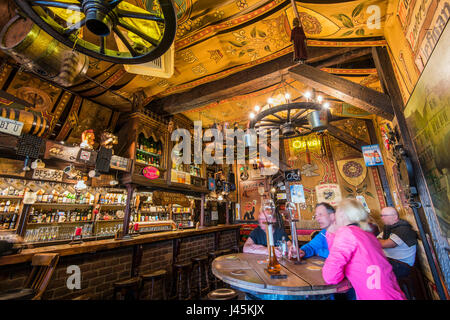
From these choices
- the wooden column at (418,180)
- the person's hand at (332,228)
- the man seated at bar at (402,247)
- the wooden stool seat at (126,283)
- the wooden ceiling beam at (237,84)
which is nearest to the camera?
the wooden column at (418,180)

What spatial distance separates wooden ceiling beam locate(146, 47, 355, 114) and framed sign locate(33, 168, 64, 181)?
2810mm

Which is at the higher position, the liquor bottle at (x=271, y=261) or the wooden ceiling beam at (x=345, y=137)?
the wooden ceiling beam at (x=345, y=137)

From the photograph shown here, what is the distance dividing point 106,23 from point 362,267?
2634 millimetres

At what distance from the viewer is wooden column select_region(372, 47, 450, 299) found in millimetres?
2284

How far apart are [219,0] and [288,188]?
23.6 feet

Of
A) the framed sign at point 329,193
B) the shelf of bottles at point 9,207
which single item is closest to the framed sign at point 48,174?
the shelf of bottles at point 9,207

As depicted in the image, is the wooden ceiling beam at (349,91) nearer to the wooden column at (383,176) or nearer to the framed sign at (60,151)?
the wooden column at (383,176)

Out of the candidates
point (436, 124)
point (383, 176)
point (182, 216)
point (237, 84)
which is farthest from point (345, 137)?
point (182, 216)

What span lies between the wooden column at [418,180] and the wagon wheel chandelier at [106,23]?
3.43 m

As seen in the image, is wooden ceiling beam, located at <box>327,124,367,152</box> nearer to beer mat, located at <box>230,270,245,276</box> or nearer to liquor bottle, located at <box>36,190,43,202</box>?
beer mat, located at <box>230,270,245,276</box>

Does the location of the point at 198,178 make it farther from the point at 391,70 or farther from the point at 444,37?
the point at 444,37

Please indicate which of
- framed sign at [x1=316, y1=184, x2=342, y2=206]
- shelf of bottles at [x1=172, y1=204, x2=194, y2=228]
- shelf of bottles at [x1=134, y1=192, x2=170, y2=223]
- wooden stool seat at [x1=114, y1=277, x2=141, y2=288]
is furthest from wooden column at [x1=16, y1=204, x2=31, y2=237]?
framed sign at [x1=316, y1=184, x2=342, y2=206]

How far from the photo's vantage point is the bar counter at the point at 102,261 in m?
2.38
